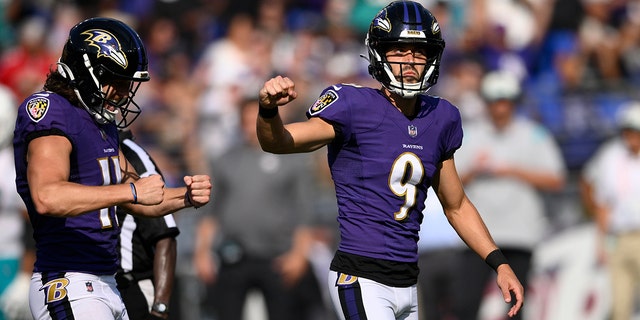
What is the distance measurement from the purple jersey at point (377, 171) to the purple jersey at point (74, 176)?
1.12 meters

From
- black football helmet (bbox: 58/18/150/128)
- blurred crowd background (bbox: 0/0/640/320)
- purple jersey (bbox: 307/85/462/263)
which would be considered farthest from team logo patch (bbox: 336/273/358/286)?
blurred crowd background (bbox: 0/0/640/320)

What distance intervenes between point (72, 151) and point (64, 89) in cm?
34

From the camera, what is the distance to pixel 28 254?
28.5 feet

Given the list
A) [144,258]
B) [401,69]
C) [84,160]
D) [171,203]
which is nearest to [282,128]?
[171,203]

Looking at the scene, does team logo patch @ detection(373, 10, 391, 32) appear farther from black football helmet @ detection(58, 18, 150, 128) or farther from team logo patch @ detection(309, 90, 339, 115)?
black football helmet @ detection(58, 18, 150, 128)

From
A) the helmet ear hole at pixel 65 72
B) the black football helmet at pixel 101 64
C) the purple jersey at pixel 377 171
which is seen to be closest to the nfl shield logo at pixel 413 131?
the purple jersey at pixel 377 171

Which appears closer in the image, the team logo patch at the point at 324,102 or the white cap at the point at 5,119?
the team logo patch at the point at 324,102

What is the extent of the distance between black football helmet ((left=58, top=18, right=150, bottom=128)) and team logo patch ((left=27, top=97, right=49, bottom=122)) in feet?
0.61

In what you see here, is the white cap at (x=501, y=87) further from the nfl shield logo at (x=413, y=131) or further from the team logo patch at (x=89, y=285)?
the team logo patch at (x=89, y=285)

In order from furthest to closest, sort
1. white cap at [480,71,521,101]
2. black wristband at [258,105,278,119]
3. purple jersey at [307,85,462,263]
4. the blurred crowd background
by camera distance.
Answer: the blurred crowd background
white cap at [480,71,521,101]
purple jersey at [307,85,462,263]
black wristband at [258,105,278,119]

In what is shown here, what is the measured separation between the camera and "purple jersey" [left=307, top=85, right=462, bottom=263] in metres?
5.54

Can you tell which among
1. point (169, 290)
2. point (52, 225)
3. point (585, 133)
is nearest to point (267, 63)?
point (585, 133)

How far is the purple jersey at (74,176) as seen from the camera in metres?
5.00

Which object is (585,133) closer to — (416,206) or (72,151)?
(416,206)
